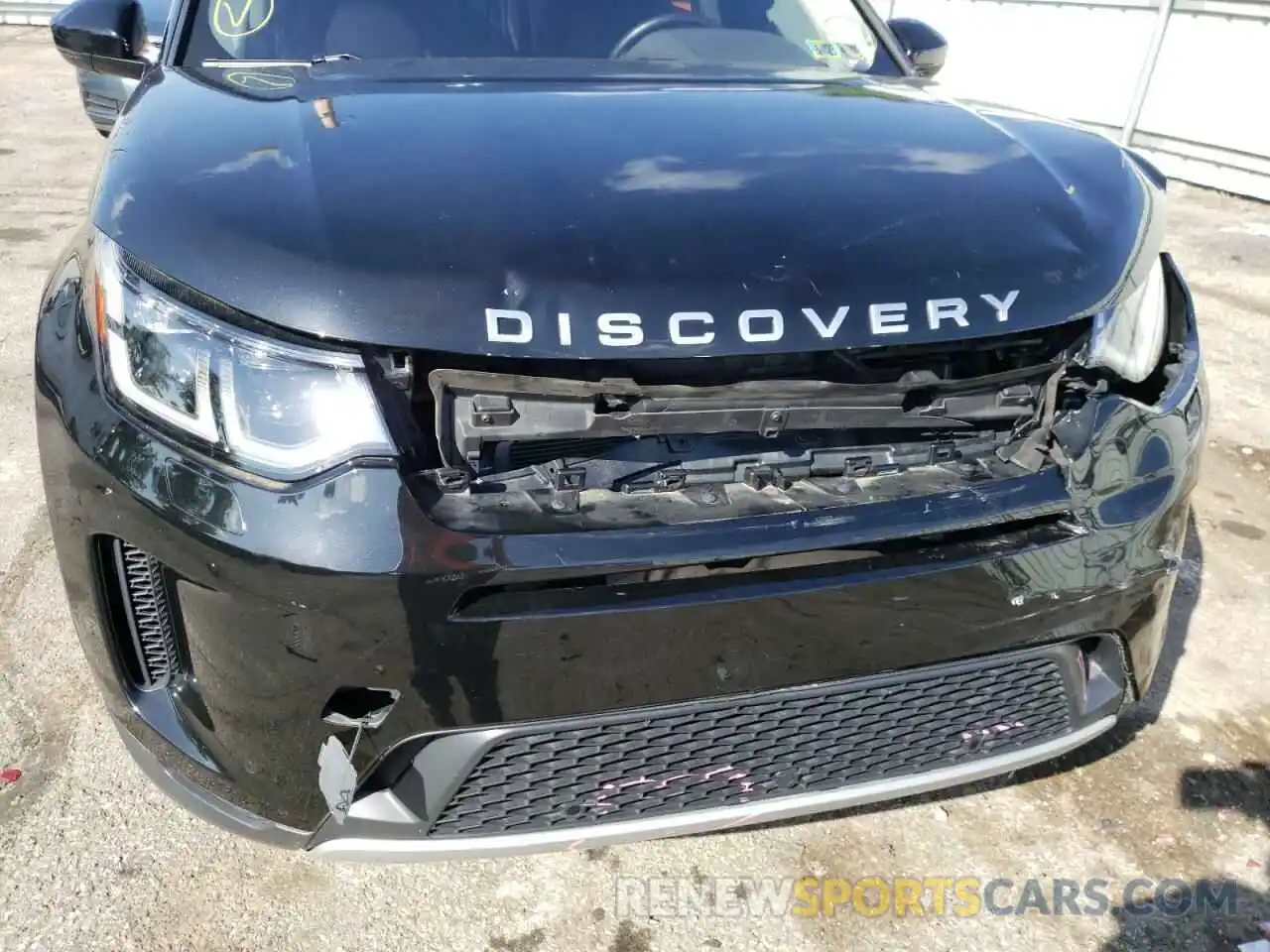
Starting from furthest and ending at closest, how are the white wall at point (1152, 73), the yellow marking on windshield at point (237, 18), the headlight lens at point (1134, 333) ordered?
the white wall at point (1152, 73)
the yellow marking on windshield at point (237, 18)
the headlight lens at point (1134, 333)

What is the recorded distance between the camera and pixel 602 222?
1470mm

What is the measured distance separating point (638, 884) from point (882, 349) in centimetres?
111

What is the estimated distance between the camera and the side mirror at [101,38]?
2787 millimetres

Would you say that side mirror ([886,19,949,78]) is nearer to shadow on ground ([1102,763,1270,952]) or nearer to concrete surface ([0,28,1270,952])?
concrete surface ([0,28,1270,952])

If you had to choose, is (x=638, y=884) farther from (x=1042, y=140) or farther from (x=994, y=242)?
(x=1042, y=140)

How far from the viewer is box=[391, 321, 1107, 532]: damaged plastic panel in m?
1.40

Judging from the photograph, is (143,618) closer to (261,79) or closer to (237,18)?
(261,79)

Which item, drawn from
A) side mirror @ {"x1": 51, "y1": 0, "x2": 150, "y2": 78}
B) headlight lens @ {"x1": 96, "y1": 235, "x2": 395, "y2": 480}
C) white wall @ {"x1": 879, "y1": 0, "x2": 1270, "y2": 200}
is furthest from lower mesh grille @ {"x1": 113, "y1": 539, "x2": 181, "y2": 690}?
white wall @ {"x1": 879, "y1": 0, "x2": 1270, "y2": 200}

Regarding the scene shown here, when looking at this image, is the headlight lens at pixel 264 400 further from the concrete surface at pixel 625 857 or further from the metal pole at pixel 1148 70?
the metal pole at pixel 1148 70

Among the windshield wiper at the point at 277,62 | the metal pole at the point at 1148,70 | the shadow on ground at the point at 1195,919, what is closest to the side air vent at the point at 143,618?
the windshield wiper at the point at 277,62

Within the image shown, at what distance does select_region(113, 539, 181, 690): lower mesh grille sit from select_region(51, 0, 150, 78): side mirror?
1.82 metres

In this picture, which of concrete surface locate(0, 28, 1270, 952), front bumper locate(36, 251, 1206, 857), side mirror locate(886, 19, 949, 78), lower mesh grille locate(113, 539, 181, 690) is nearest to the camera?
front bumper locate(36, 251, 1206, 857)

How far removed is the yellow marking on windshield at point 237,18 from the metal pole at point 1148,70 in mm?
7698

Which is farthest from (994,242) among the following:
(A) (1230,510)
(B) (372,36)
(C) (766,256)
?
(A) (1230,510)
